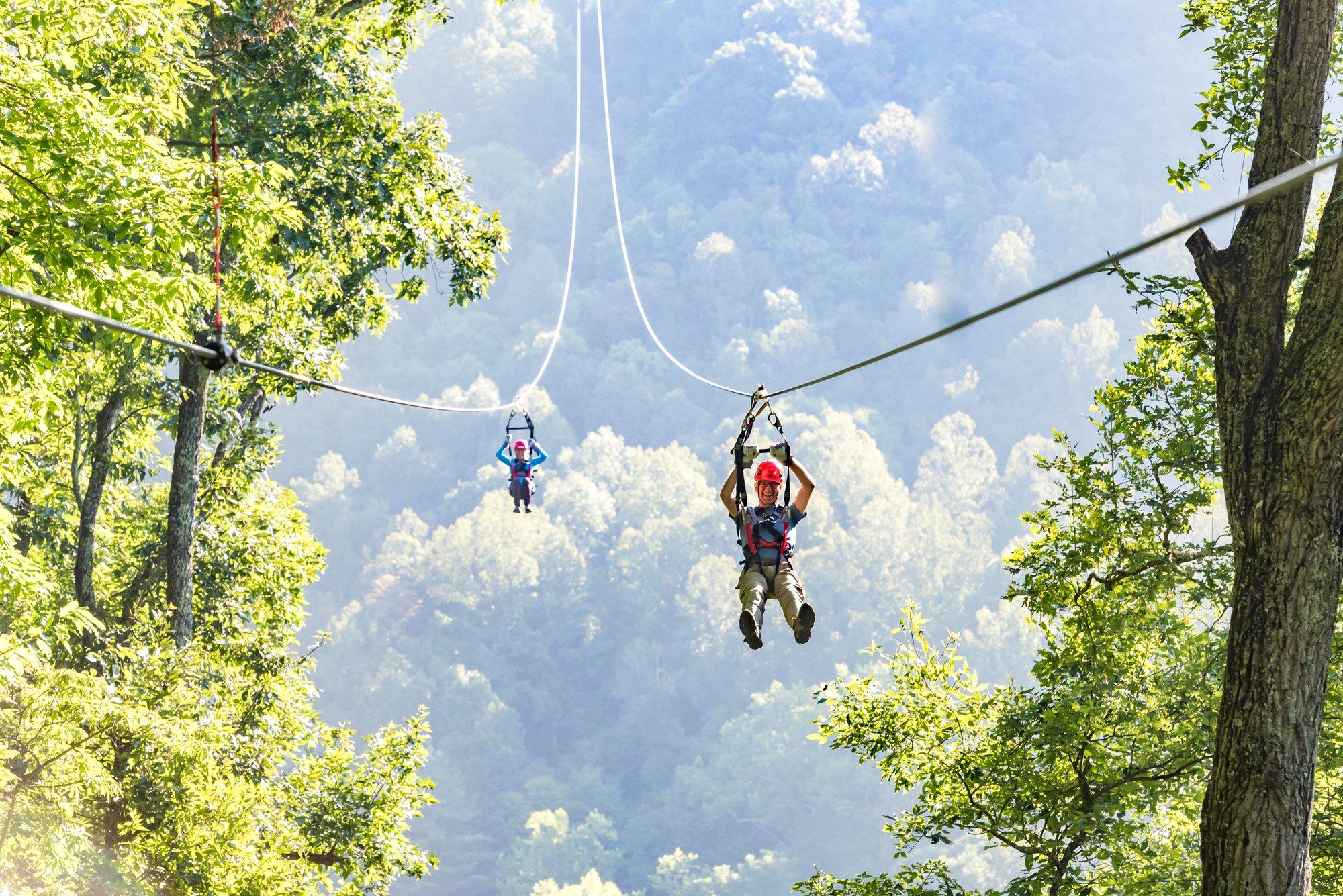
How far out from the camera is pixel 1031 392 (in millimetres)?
131625

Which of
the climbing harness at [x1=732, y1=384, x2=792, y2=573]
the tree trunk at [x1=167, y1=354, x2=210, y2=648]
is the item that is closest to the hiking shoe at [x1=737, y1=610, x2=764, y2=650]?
the climbing harness at [x1=732, y1=384, x2=792, y2=573]

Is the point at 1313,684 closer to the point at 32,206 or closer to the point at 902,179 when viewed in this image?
the point at 32,206

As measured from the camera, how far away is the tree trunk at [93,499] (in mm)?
13945

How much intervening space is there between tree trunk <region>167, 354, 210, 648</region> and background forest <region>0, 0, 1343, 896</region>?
0.24 feet

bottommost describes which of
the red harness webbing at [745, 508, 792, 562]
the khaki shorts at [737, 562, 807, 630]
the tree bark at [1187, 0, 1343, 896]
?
the tree bark at [1187, 0, 1343, 896]

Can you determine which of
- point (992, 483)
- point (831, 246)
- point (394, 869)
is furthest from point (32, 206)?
point (831, 246)

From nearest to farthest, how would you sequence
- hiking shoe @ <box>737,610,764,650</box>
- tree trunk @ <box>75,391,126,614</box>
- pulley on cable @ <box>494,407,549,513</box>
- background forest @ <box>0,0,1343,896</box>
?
hiking shoe @ <box>737,610,764,650</box>
background forest @ <box>0,0,1343,896</box>
pulley on cable @ <box>494,407,549,513</box>
tree trunk @ <box>75,391,126,614</box>

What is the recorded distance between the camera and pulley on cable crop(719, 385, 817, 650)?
321 inches

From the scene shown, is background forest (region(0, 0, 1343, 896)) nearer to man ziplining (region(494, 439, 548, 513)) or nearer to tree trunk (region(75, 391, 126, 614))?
tree trunk (region(75, 391, 126, 614))

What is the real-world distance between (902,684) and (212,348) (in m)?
8.13

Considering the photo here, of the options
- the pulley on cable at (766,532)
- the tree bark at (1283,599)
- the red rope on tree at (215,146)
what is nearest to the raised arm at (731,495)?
the pulley on cable at (766,532)

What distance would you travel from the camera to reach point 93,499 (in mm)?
14250

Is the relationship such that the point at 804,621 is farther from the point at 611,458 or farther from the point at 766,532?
the point at 611,458

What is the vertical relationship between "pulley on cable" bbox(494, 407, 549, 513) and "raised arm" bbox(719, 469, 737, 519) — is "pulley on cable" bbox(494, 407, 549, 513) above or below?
above
